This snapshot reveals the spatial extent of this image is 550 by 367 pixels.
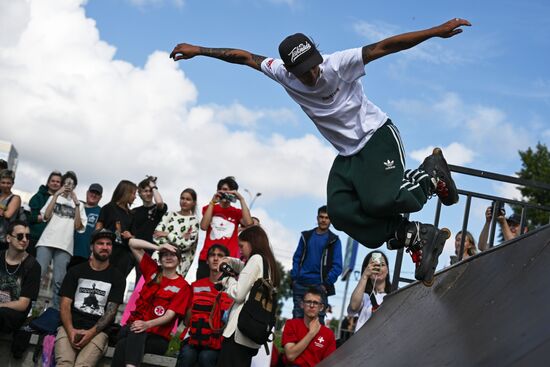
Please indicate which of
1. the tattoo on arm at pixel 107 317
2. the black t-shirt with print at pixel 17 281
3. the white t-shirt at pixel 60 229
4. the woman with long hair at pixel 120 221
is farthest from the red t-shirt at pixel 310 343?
the white t-shirt at pixel 60 229

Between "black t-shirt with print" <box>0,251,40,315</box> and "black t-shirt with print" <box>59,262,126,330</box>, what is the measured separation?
433 mm

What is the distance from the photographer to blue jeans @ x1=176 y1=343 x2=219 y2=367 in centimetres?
700

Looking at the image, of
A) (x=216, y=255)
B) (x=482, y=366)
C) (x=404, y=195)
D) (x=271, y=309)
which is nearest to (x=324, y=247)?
(x=216, y=255)

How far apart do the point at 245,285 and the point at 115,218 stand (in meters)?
2.95

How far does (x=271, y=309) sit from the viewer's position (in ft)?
21.6

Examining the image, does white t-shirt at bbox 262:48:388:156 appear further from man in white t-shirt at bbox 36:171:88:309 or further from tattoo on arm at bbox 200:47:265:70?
man in white t-shirt at bbox 36:171:88:309

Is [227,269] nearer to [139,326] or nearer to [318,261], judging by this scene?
[139,326]

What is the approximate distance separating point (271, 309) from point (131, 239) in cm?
272

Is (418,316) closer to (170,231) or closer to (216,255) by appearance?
(216,255)

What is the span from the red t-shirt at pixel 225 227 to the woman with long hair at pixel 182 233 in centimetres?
21

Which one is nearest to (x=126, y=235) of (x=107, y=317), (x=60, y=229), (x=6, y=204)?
(x=60, y=229)

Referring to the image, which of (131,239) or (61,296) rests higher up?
(131,239)

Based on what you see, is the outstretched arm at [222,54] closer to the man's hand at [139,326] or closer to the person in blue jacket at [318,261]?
the man's hand at [139,326]

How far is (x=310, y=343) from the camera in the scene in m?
7.34
